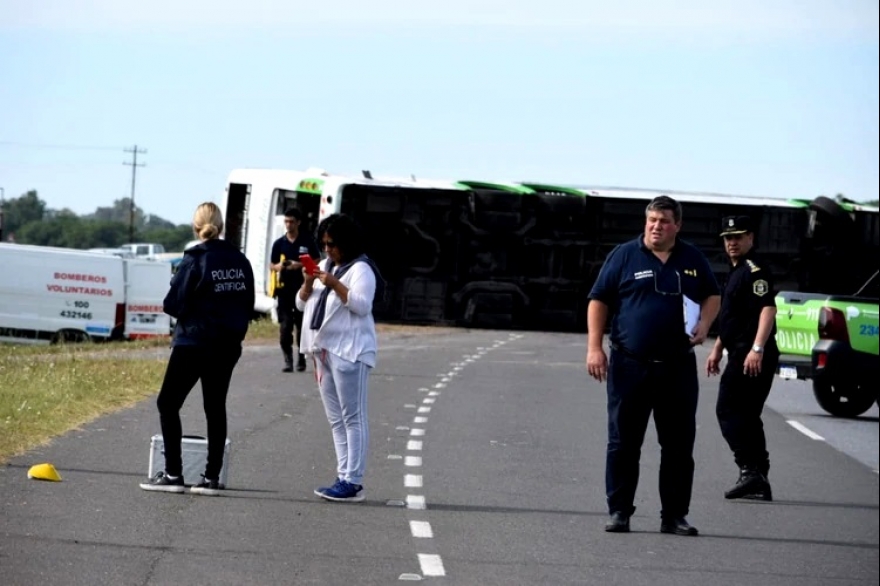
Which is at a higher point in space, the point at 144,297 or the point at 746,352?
the point at 746,352

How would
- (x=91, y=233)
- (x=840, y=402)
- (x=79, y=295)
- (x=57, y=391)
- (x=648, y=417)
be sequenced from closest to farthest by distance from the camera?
(x=648, y=417)
(x=57, y=391)
(x=840, y=402)
(x=79, y=295)
(x=91, y=233)

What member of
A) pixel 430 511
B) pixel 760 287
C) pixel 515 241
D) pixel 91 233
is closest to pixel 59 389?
pixel 430 511

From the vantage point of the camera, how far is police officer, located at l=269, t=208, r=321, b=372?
20797 mm

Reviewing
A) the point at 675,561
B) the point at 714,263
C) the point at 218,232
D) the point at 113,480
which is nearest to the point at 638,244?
the point at 675,561

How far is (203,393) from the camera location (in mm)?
11766

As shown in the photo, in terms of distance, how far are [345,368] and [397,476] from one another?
1.84 m

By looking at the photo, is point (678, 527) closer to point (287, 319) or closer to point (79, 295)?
point (287, 319)

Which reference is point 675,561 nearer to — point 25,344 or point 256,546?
point 256,546

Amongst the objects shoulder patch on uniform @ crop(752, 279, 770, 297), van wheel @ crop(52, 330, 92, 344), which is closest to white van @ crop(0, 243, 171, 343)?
van wheel @ crop(52, 330, 92, 344)

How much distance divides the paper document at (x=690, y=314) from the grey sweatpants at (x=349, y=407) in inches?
88.4

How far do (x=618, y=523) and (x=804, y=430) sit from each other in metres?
8.26

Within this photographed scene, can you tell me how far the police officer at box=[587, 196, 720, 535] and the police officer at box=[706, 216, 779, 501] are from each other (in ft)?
5.43

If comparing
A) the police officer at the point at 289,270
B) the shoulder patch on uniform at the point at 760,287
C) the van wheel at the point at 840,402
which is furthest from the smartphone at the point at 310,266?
the van wheel at the point at 840,402

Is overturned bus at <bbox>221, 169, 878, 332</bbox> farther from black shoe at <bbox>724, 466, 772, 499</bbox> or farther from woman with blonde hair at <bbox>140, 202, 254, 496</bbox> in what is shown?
woman with blonde hair at <bbox>140, 202, 254, 496</bbox>
